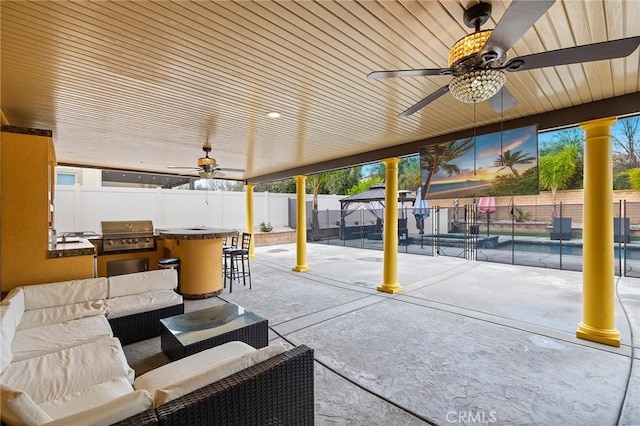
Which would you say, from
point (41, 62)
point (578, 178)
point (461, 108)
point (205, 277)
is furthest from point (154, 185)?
point (578, 178)

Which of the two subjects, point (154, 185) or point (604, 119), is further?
point (154, 185)

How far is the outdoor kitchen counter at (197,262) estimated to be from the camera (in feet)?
17.3

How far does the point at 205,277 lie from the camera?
17.6 feet

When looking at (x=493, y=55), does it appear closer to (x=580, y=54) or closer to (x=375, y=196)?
(x=580, y=54)

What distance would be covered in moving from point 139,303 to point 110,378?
1.73 m

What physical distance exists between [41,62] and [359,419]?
386 centimetres

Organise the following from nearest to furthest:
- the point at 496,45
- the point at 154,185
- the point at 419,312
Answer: the point at 496,45, the point at 419,312, the point at 154,185

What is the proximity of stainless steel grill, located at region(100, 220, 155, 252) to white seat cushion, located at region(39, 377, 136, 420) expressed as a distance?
3.98 m

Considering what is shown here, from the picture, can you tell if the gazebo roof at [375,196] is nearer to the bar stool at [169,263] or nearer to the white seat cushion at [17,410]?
the bar stool at [169,263]

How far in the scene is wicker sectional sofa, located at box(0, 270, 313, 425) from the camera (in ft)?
4.09

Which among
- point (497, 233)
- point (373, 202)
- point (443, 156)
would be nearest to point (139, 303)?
point (443, 156)

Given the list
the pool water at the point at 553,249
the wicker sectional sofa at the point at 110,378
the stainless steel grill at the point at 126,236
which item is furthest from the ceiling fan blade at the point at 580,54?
the pool water at the point at 553,249

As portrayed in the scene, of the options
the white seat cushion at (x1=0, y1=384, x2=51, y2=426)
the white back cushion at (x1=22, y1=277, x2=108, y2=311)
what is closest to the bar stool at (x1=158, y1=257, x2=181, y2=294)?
the white back cushion at (x1=22, y1=277, x2=108, y2=311)

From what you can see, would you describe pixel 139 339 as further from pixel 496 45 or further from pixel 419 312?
pixel 496 45
